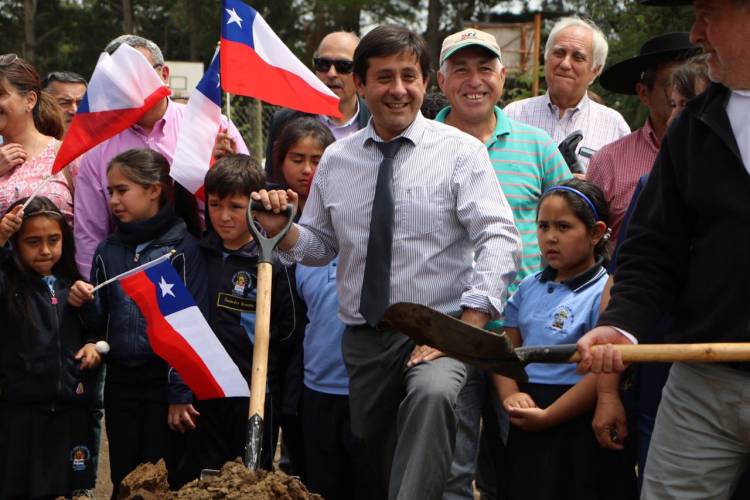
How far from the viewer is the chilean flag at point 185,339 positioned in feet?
17.2

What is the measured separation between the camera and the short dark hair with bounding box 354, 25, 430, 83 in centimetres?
482

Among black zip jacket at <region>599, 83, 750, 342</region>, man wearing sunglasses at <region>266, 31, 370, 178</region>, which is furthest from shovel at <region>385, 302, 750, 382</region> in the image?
man wearing sunglasses at <region>266, 31, 370, 178</region>

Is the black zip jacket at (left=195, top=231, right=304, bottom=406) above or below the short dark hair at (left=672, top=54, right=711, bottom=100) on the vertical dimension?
below

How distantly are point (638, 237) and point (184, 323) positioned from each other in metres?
2.31

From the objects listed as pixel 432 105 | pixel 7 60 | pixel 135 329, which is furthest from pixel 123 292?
pixel 432 105

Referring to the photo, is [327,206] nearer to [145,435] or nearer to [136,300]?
[136,300]

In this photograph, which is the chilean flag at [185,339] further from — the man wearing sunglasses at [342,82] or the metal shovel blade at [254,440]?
the man wearing sunglasses at [342,82]

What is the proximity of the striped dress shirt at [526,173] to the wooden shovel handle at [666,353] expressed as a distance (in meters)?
1.79

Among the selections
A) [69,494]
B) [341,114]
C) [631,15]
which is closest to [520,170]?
[341,114]

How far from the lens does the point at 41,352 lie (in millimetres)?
5484

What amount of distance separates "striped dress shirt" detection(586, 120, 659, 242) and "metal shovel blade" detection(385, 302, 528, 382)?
69.6 inches

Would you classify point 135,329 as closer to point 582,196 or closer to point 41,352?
Answer: point 41,352

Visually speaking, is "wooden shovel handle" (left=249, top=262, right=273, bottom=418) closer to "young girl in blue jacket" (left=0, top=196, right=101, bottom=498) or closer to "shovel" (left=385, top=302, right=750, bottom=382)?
"shovel" (left=385, top=302, right=750, bottom=382)

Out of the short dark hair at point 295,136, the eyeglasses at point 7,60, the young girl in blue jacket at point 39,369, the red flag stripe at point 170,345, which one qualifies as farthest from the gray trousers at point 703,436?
the eyeglasses at point 7,60
